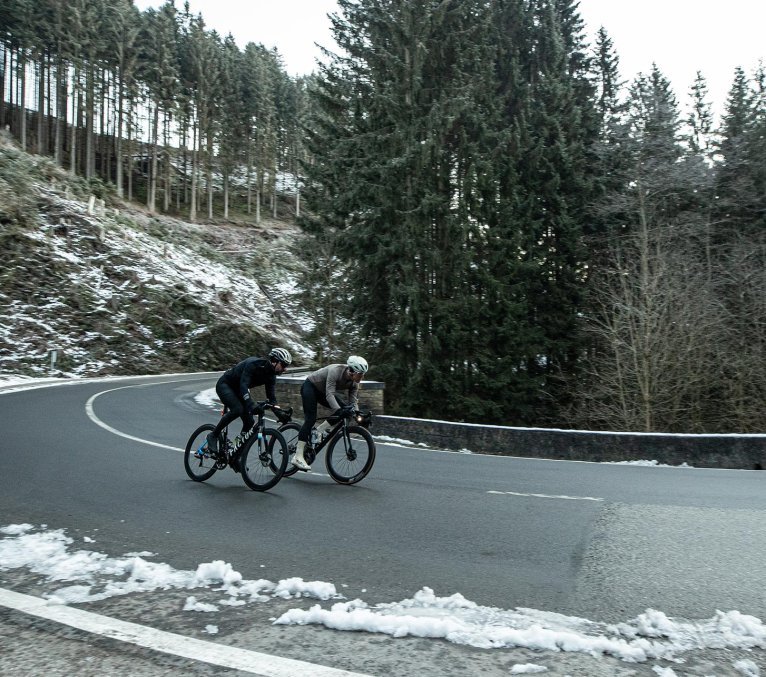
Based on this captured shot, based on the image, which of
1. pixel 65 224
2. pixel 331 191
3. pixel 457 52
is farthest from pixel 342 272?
pixel 65 224

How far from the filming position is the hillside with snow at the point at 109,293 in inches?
1300

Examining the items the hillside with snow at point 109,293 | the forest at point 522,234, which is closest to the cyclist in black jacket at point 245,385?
the forest at point 522,234

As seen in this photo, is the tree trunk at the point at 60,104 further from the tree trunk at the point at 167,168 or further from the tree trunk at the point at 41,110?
the tree trunk at the point at 167,168

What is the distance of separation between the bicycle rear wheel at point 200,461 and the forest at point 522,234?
1337 centimetres

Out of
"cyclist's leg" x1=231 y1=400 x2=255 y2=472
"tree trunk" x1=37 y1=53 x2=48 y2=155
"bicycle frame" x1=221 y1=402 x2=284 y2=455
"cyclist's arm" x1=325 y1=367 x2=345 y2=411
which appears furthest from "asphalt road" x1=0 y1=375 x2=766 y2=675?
"tree trunk" x1=37 y1=53 x2=48 y2=155

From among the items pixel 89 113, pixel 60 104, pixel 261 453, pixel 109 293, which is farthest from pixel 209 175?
pixel 261 453

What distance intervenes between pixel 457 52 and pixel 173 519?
21839mm

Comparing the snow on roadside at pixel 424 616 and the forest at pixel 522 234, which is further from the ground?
the forest at pixel 522 234

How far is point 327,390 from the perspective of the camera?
29.0 feet

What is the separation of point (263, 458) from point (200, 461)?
3.40 feet

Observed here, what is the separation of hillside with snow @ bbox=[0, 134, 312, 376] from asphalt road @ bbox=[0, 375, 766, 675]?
64.0ft

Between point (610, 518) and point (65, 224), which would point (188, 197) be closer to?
point (65, 224)

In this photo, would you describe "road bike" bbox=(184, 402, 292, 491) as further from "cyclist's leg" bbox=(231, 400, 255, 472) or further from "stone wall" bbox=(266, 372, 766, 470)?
"stone wall" bbox=(266, 372, 766, 470)

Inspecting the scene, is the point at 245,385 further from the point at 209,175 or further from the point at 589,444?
the point at 209,175
